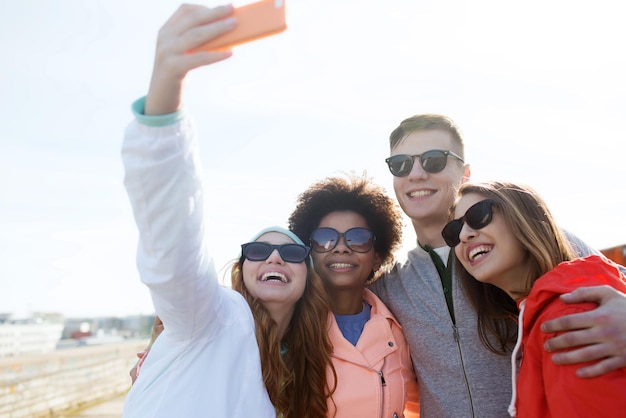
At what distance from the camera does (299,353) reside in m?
3.14

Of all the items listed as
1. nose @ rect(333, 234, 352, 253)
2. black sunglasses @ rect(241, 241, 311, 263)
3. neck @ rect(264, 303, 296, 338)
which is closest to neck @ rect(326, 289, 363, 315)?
nose @ rect(333, 234, 352, 253)

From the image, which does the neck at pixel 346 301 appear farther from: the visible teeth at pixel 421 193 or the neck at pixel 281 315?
the visible teeth at pixel 421 193

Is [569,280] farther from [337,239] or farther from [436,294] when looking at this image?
[337,239]

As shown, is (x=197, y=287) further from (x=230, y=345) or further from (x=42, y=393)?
(x=42, y=393)

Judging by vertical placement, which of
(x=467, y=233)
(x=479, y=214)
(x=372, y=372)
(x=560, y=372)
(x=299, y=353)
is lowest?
(x=372, y=372)

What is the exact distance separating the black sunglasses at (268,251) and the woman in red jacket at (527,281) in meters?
0.92

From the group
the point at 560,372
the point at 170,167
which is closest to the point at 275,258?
the point at 170,167

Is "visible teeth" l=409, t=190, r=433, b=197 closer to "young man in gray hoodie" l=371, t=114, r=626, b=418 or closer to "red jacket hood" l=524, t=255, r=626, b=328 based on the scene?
"young man in gray hoodie" l=371, t=114, r=626, b=418

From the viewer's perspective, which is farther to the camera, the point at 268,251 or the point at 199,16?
the point at 268,251

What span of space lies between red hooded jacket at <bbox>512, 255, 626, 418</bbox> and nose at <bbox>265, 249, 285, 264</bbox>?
1449 mm

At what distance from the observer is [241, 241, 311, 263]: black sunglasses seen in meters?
3.13

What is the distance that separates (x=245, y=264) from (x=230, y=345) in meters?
0.91

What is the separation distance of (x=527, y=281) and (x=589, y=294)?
70 centimetres

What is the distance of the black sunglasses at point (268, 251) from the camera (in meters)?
3.13
